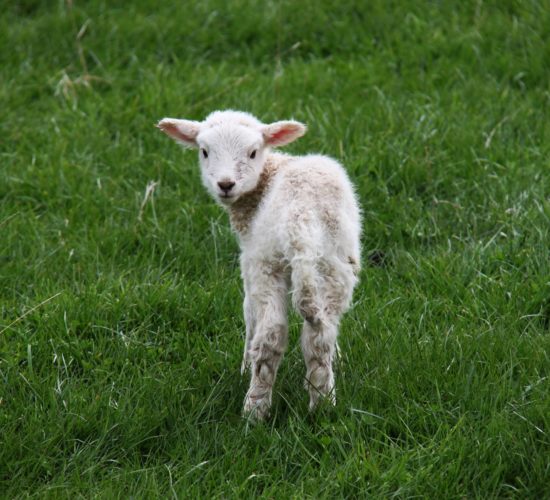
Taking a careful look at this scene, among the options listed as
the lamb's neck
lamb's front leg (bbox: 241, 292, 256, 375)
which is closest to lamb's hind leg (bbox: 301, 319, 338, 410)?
lamb's front leg (bbox: 241, 292, 256, 375)

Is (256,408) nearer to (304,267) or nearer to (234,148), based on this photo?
(304,267)

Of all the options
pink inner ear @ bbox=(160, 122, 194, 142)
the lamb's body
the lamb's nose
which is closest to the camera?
the lamb's body

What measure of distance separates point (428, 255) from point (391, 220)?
536mm

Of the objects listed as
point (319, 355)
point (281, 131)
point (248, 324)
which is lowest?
point (248, 324)

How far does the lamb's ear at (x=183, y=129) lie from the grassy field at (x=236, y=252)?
0.96 meters

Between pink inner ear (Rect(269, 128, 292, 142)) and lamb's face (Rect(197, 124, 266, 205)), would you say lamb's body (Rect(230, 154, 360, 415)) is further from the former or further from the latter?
pink inner ear (Rect(269, 128, 292, 142))

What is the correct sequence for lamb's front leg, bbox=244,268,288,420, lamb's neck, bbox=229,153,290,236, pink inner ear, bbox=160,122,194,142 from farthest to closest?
pink inner ear, bbox=160,122,194,142 → lamb's neck, bbox=229,153,290,236 → lamb's front leg, bbox=244,268,288,420

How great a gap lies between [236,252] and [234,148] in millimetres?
1666

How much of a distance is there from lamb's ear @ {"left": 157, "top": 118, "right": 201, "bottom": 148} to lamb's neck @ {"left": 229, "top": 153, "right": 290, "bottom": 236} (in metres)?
0.45

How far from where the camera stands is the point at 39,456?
4828 mm

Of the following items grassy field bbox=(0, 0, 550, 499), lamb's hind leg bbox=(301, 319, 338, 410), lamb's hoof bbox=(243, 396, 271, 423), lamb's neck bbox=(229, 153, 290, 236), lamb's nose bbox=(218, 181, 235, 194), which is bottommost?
grassy field bbox=(0, 0, 550, 499)

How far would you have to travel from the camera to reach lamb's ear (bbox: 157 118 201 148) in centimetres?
565

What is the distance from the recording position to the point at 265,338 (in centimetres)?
480

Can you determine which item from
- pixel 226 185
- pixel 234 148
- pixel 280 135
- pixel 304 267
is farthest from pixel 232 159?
pixel 304 267
